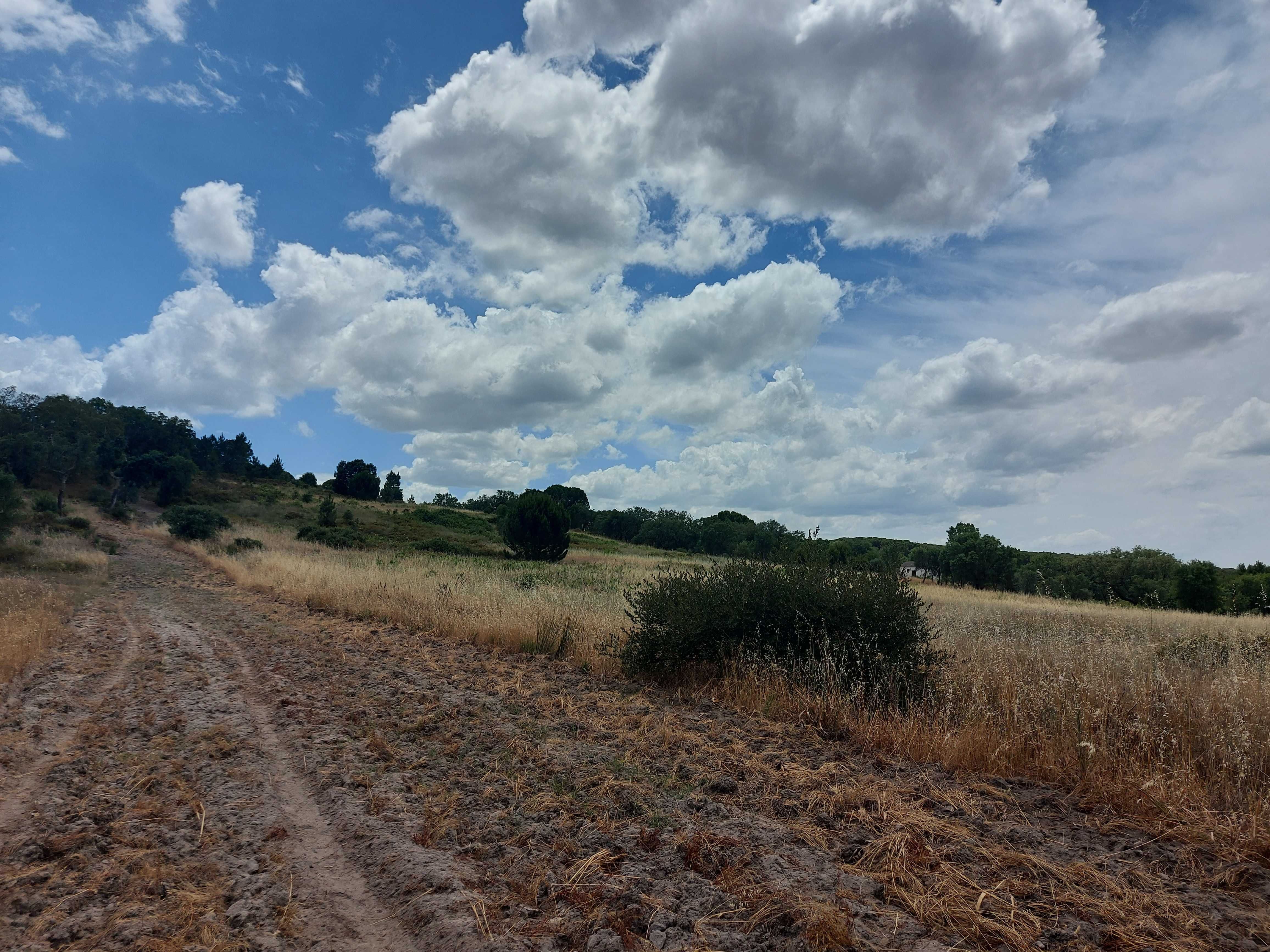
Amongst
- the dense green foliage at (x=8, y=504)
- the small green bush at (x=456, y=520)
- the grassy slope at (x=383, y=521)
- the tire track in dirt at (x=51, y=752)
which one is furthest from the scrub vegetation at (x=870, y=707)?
the small green bush at (x=456, y=520)

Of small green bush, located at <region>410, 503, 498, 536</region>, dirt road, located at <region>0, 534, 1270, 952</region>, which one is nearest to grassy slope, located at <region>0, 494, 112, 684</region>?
dirt road, located at <region>0, 534, 1270, 952</region>

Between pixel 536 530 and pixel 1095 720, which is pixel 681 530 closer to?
pixel 536 530

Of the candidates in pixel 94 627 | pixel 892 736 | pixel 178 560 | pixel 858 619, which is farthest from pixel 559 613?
pixel 178 560

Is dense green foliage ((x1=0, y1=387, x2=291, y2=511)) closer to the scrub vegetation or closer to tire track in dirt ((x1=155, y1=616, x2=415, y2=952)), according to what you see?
the scrub vegetation

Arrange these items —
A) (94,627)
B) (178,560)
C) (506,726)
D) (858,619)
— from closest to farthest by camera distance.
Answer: (506,726), (858,619), (94,627), (178,560)

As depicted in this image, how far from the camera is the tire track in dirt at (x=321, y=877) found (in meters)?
2.99

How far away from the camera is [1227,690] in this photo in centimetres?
536

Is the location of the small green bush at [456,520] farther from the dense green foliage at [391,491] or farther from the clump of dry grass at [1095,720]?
the clump of dry grass at [1095,720]

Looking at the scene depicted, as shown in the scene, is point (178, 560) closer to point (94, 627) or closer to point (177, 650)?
point (94, 627)

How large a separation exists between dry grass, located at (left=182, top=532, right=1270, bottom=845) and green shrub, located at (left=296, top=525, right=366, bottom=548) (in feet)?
95.7

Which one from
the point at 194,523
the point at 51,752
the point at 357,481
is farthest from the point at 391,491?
the point at 51,752

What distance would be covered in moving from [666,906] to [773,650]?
15.9 feet

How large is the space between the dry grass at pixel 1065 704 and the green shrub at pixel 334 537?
29.2 metres

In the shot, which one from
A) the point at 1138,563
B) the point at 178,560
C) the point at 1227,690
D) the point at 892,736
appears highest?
the point at 1138,563
